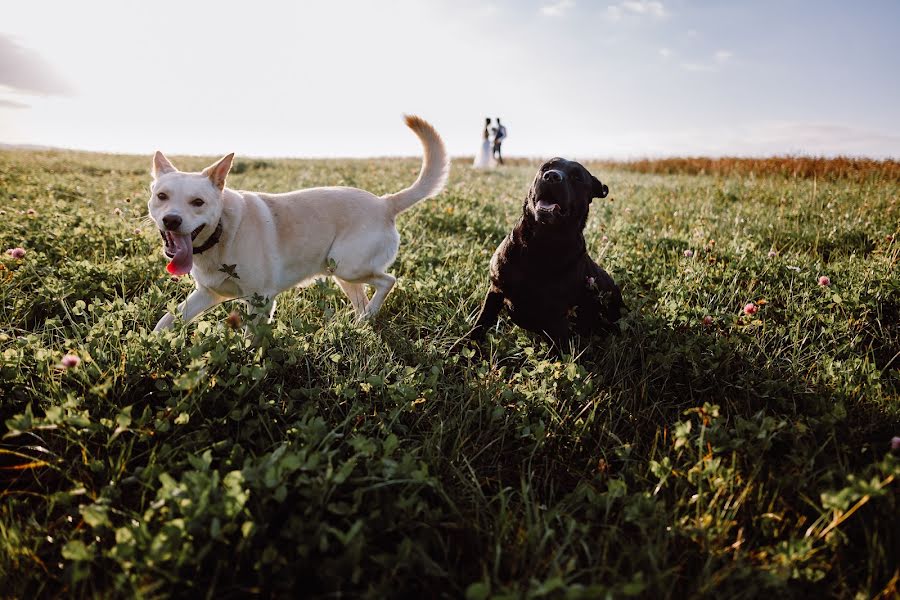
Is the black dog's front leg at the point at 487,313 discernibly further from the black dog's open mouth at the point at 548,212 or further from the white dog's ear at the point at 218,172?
the white dog's ear at the point at 218,172

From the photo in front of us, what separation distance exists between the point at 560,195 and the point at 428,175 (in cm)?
160

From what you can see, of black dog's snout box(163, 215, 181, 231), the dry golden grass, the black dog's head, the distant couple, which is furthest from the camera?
the distant couple

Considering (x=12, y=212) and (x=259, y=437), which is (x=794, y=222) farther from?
(x=12, y=212)

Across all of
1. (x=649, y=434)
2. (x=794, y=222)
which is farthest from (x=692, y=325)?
(x=794, y=222)

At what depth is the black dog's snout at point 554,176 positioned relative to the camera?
9.53ft

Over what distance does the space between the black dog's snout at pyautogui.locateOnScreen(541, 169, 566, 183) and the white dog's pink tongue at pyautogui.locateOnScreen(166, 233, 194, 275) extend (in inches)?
89.0

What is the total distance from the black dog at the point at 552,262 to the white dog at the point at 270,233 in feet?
3.84

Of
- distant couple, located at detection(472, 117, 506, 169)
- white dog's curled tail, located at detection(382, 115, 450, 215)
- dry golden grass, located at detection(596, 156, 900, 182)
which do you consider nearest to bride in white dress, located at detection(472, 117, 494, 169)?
distant couple, located at detection(472, 117, 506, 169)

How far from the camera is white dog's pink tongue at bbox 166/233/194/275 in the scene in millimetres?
2772

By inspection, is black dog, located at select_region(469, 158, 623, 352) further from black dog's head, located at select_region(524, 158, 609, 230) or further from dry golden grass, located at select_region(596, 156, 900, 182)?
dry golden grass, located at select_region(596, 156, 900, 182)

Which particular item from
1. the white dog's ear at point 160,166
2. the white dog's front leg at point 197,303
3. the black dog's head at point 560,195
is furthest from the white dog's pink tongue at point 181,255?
the black dog's head at point 560,195

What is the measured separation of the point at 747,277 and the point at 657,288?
0.91 metres

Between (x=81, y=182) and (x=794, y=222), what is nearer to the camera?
(x=794, y=222)

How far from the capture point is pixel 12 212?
5074 millimetres
